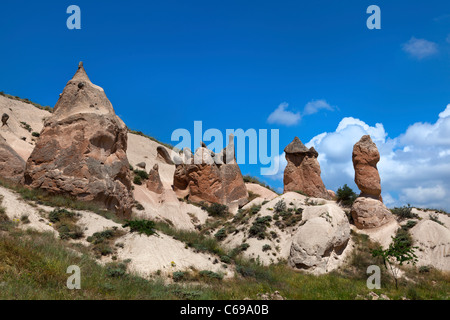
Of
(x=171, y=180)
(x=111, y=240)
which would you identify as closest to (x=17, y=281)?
(x=111, y=240)

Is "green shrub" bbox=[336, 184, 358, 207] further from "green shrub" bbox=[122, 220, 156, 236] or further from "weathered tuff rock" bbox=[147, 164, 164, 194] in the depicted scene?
"green shrub" bbox=[122, 220, 156, 236]

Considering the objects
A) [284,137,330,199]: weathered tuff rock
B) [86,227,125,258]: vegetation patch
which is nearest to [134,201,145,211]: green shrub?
[86,227,125,258]: vegetation patch

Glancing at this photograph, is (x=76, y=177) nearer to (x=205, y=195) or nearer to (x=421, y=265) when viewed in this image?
(x=205, y=195)

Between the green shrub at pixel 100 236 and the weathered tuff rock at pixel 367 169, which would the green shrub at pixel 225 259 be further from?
the weathered tuff rock at pixel 367 169

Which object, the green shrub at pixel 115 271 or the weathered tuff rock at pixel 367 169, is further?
the weathered tuff rock at pixel 367 169

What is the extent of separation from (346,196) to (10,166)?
70.2ft

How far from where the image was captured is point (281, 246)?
58.4 feet

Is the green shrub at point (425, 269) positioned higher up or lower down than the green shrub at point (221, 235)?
lower down

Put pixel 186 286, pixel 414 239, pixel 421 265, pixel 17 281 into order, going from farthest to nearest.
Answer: pixel 414 239
pixel 421 265
pixel 186 286
pixel 17 281

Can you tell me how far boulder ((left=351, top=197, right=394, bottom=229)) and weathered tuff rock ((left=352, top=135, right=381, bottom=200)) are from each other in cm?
51

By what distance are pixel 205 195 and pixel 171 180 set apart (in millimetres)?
6923

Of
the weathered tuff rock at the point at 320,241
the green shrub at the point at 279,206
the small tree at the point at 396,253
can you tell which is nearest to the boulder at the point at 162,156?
the green shrub at the point at 279,206

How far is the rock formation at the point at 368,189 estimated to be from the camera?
1905 centimetres
